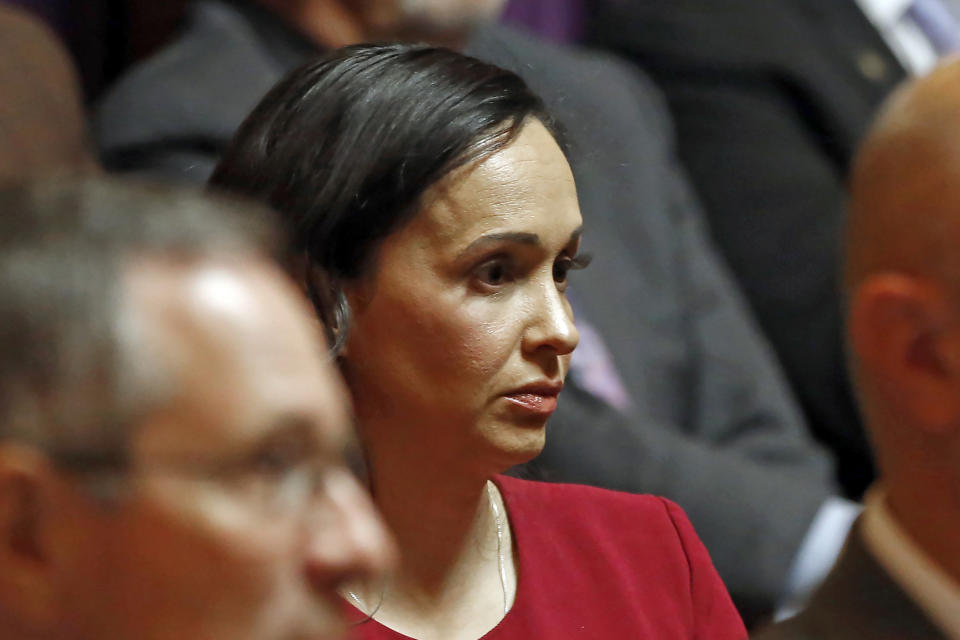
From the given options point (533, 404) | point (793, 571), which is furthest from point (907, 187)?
point (793, 571)

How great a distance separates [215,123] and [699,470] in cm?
56

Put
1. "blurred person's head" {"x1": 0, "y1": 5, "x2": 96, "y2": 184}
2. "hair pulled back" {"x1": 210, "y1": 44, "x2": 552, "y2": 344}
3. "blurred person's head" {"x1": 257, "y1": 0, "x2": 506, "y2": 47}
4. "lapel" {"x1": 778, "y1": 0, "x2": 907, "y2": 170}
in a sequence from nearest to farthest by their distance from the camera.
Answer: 1. "hair pulled back" {"x1": 210, "y1": 44, "x2": 552, "y2": 344}
2. "blurred person's head" {"x1": 0, "y1": 5, "x2": 96, "y2": 184}
3. "blurred person's head" {"x1": 257, "y1": 0, "x2": 506, "y2": 47}
4. "lapel" {"x1": 778, "y1": 0, "x2": 907, "y2": 170}

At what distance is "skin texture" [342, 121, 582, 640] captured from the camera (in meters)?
0.74

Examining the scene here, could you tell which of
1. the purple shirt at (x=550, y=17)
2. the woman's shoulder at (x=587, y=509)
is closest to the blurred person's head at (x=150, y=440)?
the woman's shoulder at (x=587, y=509)

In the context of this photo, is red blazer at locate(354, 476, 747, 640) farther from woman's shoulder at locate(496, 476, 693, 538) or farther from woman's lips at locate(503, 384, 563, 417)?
woman's lips at locate(503, 384, 563, 417)

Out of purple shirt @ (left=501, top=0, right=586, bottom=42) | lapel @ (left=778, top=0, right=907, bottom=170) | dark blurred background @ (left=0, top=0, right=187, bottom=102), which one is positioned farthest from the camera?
purple shirt @ (left=501, top=0, right=586, bottom=42)

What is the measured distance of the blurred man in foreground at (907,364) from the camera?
590 millimetres

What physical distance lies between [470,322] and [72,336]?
0.30 meters

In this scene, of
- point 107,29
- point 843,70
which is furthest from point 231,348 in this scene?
point 843,70

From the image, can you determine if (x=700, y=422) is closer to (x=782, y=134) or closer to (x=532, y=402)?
(x=782, y=134)

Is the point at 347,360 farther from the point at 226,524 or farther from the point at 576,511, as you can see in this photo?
the point at 226,524

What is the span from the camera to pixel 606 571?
811 millimetres

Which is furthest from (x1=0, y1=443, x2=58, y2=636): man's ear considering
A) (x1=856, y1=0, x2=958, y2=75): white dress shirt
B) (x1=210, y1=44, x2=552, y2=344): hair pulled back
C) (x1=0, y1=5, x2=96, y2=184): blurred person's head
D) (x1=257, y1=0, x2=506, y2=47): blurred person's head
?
(x1=856, y1=0, x2=958, y2=75): white dress shirt

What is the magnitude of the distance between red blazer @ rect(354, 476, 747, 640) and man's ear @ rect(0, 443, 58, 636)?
1.16 ft
